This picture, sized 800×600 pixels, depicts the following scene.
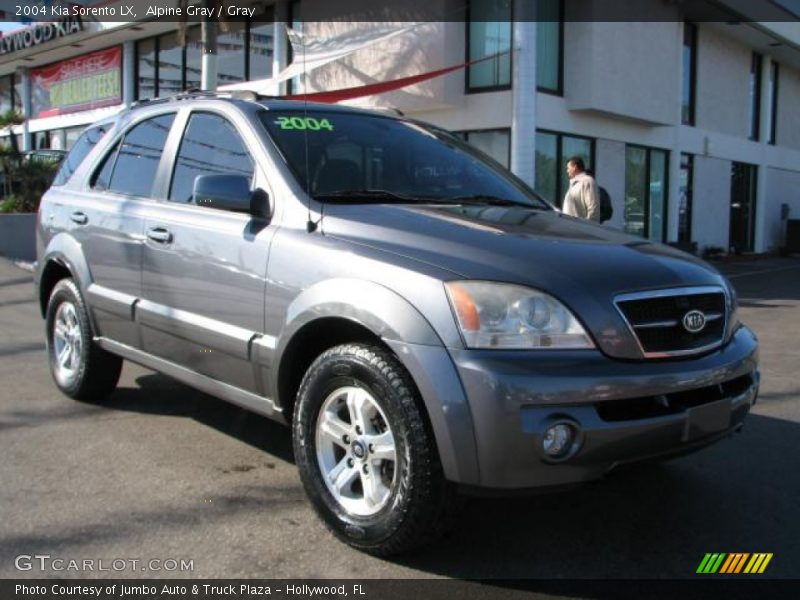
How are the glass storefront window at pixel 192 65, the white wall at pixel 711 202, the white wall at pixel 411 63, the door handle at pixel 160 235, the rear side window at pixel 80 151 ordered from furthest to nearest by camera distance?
the glass storefront window at pixel 192 65 < the white wall at pixel 711 202 < the white wall at pixel 411 63 < the rear side window at pixel 80 151 < the door handle at pixel 160 235

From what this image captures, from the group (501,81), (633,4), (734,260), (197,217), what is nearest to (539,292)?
(197,217)

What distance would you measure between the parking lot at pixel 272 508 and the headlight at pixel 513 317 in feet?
3.10

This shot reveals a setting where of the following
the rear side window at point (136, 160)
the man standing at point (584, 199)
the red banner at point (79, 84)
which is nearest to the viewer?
the rear side window at point (136, 160)

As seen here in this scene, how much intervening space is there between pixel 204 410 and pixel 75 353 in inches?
37.4

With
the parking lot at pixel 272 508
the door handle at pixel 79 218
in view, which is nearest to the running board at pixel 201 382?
the parking lot at pixel 272 508

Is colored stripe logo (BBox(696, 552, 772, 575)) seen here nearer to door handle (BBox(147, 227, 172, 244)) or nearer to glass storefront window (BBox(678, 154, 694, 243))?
door handle (BBox(147, 227, 172, 244))

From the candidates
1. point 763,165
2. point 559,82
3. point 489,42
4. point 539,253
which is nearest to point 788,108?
point 763,165

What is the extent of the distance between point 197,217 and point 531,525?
224cm

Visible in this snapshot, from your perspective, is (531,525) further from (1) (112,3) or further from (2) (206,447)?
(1) (112,3)

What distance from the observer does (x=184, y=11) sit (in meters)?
13.8

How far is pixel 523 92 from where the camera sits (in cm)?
1356

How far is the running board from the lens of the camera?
12.1 ft

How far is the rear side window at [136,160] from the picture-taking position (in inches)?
185

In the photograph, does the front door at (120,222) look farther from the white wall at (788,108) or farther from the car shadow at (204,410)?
the white wall at (788,108)
